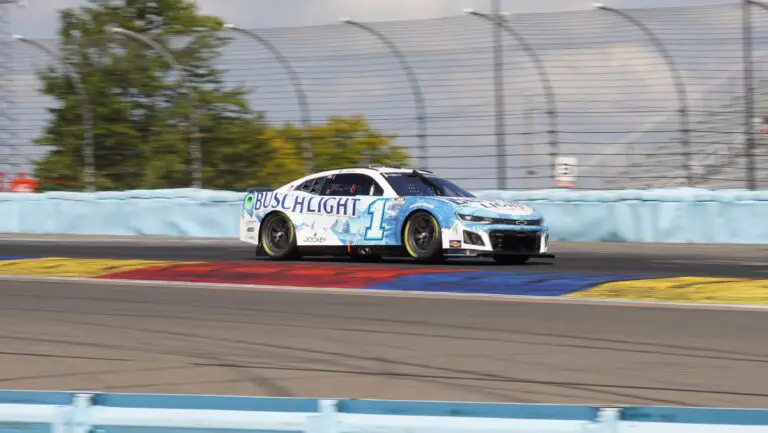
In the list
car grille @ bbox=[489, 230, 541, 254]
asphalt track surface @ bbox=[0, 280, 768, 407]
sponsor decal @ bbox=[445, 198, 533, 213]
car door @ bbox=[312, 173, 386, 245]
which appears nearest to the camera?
asphalt track surface @ bbox=[0, 280, 768, 407]

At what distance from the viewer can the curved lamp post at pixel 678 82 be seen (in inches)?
714

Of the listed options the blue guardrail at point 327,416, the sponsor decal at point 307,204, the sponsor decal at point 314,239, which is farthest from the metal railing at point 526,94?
the blue guardrail at point 327,416

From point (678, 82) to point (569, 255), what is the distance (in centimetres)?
404

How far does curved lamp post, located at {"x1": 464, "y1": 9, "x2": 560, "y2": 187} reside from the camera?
745 inches

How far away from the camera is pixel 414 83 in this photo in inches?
794

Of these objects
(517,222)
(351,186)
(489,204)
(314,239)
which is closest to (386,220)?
(351,186)

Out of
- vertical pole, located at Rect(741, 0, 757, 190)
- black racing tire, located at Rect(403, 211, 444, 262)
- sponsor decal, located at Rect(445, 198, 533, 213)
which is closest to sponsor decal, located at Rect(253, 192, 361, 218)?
black racing tire, located at Rect(403, 211, 444, 262)

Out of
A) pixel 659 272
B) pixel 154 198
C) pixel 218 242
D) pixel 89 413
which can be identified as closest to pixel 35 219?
pixel 154 198

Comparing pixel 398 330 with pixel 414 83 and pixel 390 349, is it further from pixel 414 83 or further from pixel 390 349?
pixel 414 83

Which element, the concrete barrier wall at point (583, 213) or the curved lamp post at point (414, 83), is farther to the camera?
the curved lamp post at point (414, 83)

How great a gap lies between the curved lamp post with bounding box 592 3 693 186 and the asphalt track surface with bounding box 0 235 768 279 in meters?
1.36

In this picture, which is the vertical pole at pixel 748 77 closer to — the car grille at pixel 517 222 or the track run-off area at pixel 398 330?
the track run-off area at pixel 398 330

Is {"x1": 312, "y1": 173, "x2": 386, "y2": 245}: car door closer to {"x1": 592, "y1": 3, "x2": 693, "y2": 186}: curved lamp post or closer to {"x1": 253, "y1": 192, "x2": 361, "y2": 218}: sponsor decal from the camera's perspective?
{"x1": 253, "y1": 192, "x2": 361, "y2": 218}: sponsor decal

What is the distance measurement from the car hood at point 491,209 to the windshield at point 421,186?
46 cm
